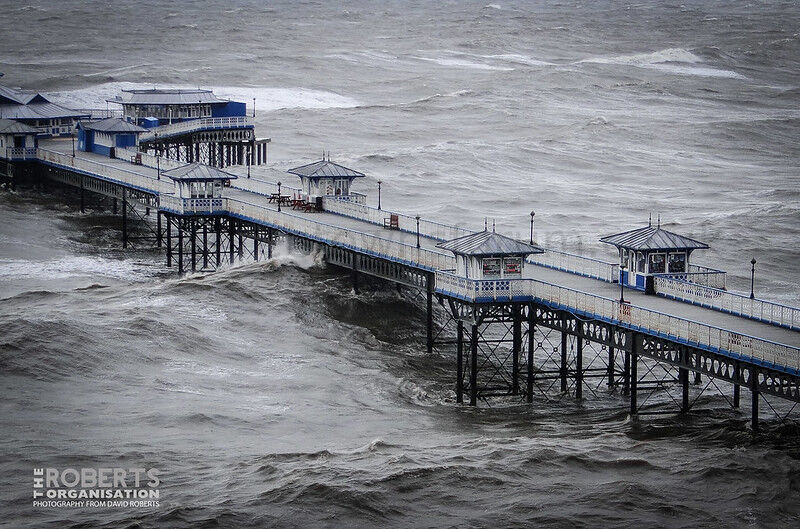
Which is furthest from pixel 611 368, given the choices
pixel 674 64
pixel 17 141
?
pixel 674 64

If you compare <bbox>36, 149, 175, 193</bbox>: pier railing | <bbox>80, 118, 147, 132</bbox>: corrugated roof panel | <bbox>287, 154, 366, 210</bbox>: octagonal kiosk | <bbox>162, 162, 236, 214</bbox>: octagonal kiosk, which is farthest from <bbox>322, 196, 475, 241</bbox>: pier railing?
<bbox>80, 118, 147, 132</bbox>: corrugated roof panel

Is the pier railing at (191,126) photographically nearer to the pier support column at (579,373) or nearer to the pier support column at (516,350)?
the pier support column at (516,350)

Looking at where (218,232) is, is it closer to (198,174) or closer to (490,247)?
(198,174)

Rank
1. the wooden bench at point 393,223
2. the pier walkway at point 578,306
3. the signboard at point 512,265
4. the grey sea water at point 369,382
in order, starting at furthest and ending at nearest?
the wooden bench at point 393,223
the signboard at point 512,265
the pier walkway at point 578,306
the grey sea water at point 369,382

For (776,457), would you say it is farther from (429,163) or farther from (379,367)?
(429,163)

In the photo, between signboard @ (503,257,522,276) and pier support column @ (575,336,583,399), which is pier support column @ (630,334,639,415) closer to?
pier support column @ (575,336,583,399)

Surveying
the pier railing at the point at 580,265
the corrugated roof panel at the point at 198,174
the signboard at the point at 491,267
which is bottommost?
the pier railing at the point at 580,265

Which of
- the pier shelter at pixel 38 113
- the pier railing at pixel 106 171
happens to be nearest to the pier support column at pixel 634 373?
the pier railing at pixel 106 171
